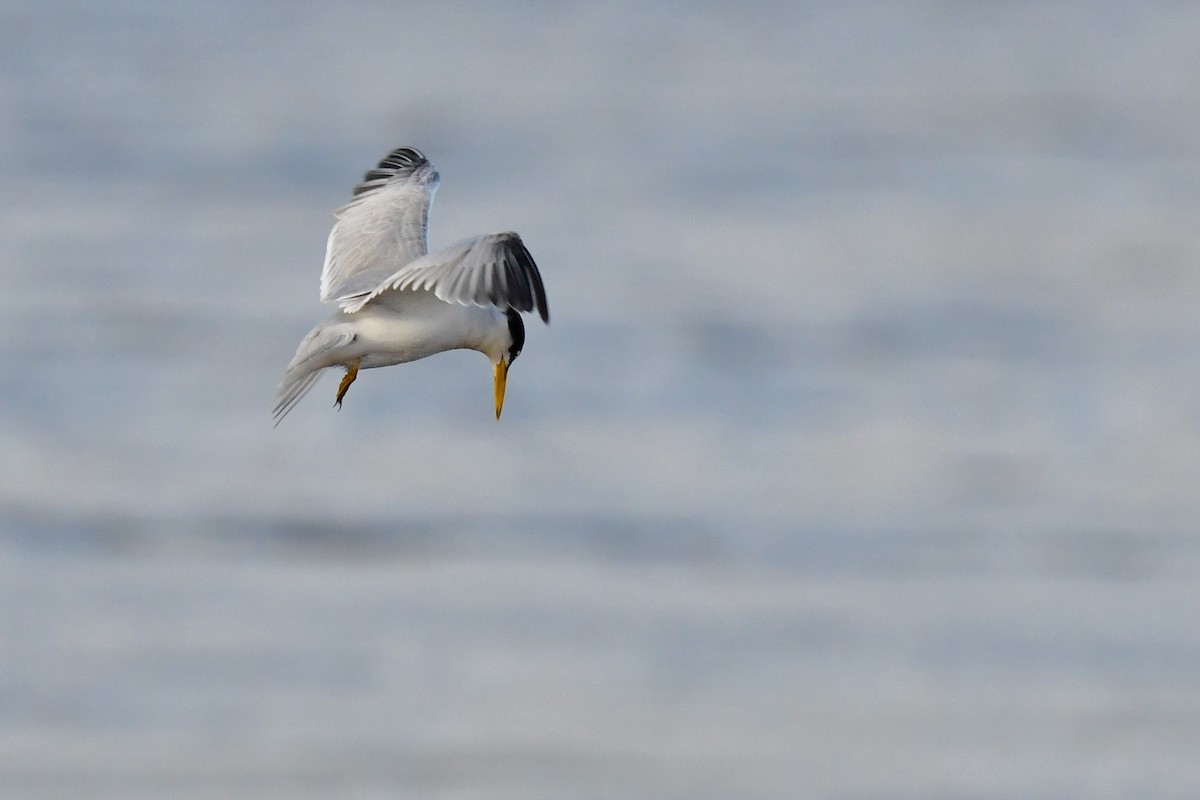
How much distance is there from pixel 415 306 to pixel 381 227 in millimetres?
1385

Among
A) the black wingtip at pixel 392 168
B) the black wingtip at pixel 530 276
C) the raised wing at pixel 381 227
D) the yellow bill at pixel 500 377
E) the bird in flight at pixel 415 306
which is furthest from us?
the black wingtip at pixel 392 168

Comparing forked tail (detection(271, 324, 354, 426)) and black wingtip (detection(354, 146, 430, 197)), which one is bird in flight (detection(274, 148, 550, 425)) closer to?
forked tail (detection(271, 324, 354, 426))

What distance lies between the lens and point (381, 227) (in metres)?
8.54

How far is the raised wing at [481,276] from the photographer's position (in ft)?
21.4

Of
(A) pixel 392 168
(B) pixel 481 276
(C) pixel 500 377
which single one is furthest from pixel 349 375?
(A) pixel 392 168

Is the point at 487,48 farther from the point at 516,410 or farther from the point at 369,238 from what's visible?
the point at 369,238

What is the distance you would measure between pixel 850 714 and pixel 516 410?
18.2 ft

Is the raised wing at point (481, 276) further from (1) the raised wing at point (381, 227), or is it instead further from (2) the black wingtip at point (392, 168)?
(2) the black wingtip at point (392, 168)

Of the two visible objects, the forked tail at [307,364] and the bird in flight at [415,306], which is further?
the forked tail at [307,364]

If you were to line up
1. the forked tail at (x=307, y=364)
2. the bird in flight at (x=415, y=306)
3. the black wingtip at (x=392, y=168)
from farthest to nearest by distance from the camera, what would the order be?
the black wingtip at (x=392, y=168), the forked tail at (x=307, y=364), the bird in flight at (x=415, y=306)

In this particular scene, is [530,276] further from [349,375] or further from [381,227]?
[381,227]

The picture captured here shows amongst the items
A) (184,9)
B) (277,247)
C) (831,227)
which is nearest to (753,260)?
(831,227)

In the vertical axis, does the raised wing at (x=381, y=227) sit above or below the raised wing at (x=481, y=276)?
above

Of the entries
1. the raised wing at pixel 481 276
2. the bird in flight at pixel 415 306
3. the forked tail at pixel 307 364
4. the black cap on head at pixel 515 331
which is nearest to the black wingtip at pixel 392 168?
the bird in flight at pixel 415 306
